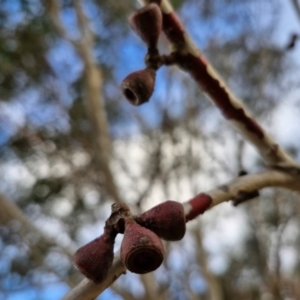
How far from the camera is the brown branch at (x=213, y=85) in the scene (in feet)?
1.52

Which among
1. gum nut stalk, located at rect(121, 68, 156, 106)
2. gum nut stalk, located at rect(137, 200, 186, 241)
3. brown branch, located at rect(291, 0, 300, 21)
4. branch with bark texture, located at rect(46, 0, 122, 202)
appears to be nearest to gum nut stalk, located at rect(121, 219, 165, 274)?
gum nut stalk, located at rect(137, 200, 186, 241)

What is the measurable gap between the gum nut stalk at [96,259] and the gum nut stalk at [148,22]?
19 centimetres

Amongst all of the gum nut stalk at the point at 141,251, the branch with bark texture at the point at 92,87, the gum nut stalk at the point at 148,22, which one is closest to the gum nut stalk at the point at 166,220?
the gum nut stalk at the point at 141,251

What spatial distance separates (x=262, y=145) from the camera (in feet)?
Result: 1.71

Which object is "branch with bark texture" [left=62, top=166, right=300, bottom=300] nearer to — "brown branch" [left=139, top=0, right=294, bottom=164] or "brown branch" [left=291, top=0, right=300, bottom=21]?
"brown branch" [left=139, top=0, right=294, bottom=164]

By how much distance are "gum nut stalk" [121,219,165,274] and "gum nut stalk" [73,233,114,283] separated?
0.03m

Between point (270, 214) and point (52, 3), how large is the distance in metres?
2.44

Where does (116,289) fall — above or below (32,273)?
below

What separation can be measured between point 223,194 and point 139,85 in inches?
5.2

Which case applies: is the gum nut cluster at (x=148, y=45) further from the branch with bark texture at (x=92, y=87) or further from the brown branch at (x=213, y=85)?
the branch with bark texture at (x=92, y=87)

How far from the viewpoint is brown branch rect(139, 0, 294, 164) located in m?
0.46

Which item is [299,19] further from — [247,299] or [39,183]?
[247,299]

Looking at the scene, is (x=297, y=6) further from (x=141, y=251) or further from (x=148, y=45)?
(x=141, y=251)

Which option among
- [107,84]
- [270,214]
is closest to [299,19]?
[107,84]
